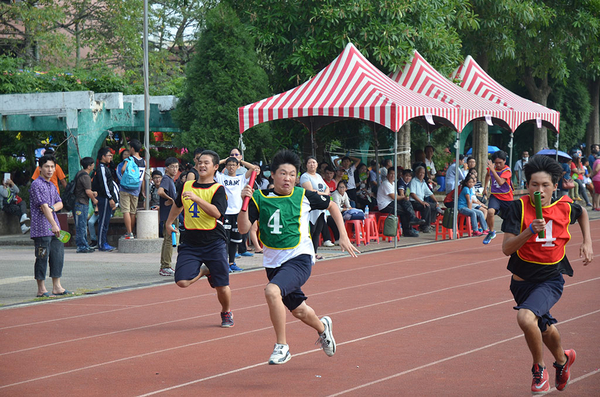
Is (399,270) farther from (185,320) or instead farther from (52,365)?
(52,365)

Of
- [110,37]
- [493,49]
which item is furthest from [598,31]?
[110,37]

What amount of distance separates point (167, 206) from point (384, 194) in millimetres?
5755

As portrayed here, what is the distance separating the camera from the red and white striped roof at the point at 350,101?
1515 cm

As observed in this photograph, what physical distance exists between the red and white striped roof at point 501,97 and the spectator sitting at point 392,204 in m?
3.61

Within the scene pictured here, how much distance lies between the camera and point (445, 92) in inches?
711

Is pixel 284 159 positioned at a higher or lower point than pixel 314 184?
higher

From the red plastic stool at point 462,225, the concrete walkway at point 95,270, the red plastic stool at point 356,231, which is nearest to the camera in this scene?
the concrete walkway at point 95,270

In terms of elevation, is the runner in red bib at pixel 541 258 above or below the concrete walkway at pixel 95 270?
above

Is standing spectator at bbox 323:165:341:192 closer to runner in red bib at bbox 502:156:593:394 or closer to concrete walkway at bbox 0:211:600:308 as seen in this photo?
concrete walkway at bbox 0:211:600:308

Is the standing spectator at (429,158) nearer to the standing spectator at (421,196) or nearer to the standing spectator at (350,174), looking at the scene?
the standing spectator at (350,174)

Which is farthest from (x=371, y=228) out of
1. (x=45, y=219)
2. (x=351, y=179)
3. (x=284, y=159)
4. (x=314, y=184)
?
(x=284, y=159)

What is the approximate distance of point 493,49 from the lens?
26.3 m

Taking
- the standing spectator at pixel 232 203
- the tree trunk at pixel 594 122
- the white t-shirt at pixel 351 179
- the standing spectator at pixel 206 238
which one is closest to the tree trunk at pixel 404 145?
the white t-shirt at pixel 351 179

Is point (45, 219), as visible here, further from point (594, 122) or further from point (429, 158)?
point (594, 122)
